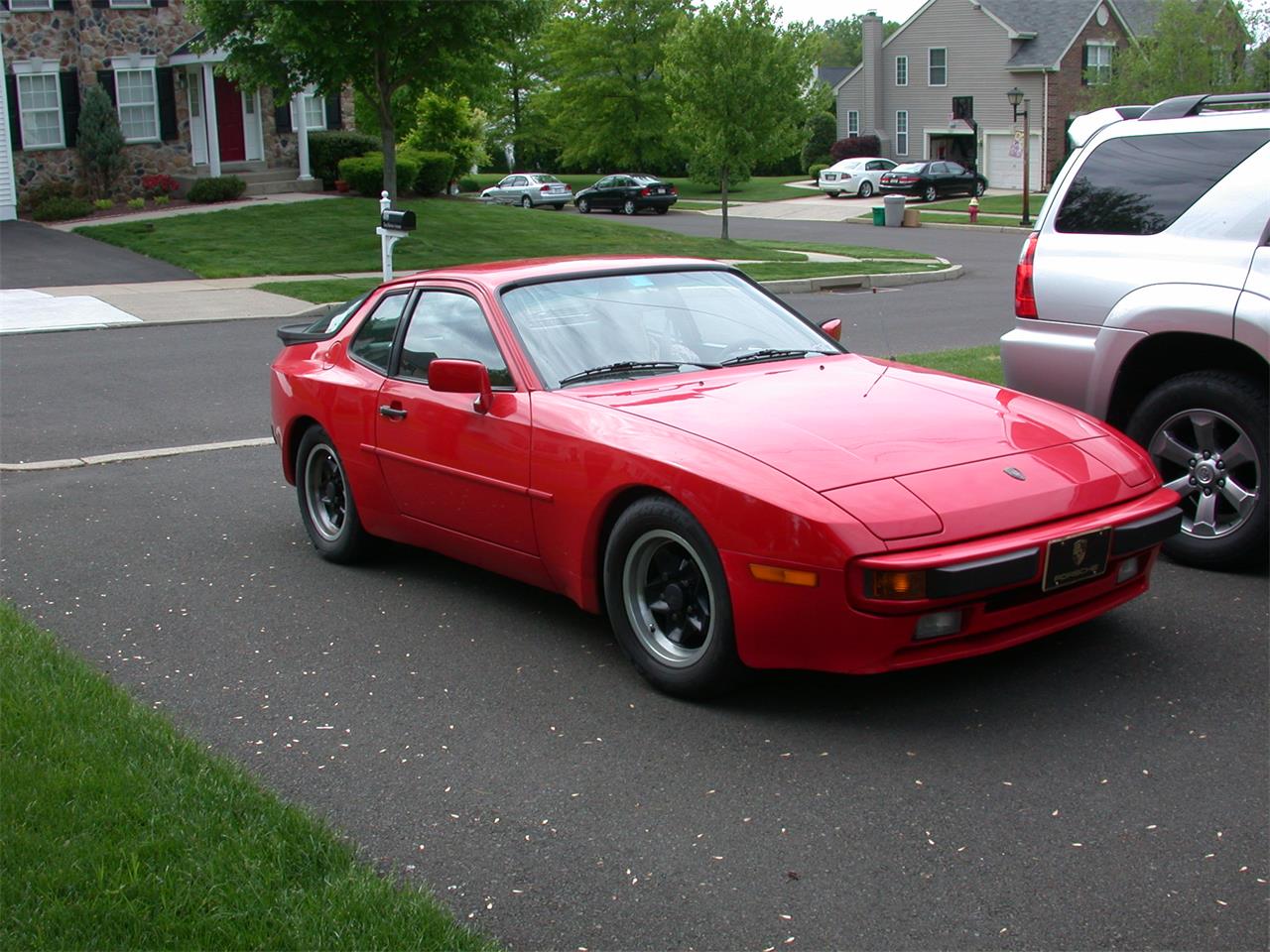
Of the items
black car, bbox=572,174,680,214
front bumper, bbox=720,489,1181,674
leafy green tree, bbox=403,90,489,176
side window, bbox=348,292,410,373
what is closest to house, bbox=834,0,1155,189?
black car, bbox=572,174,680,214

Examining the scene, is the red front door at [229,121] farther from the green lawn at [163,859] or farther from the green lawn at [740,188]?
the green lawn at [163,859]

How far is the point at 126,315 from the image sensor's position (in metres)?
18.2

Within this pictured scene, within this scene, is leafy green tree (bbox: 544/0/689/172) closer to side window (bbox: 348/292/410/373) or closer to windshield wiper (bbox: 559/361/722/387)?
side window (bbox: 348/292/410/373)

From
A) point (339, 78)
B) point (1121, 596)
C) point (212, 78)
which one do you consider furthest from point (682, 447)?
point (212, 78)

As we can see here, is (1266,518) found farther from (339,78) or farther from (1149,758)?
(339,78)

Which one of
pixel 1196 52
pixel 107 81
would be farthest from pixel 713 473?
pixel 1196 52

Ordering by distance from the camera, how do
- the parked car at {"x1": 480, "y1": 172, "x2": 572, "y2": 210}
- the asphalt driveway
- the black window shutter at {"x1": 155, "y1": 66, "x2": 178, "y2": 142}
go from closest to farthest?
the asphalt driveway
the black window shutter at {"x1": 155, "y1": 66, "x2": 178, "y2": 142}
the parked car at {"x1": 480, "y1": 172, "x2": 572, "y2": 210}

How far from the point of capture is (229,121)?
35969 millimetres

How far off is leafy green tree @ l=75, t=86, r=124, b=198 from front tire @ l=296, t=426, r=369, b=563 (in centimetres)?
2889

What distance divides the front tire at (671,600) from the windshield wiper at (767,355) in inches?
45.6

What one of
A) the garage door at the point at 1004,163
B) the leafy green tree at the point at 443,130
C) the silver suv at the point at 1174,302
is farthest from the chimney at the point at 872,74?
the silver suv at the point at 1174,302

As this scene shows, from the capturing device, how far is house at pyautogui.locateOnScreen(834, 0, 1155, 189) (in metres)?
57.5

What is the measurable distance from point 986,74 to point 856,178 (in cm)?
1045

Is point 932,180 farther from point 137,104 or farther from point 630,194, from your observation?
point 137,104
